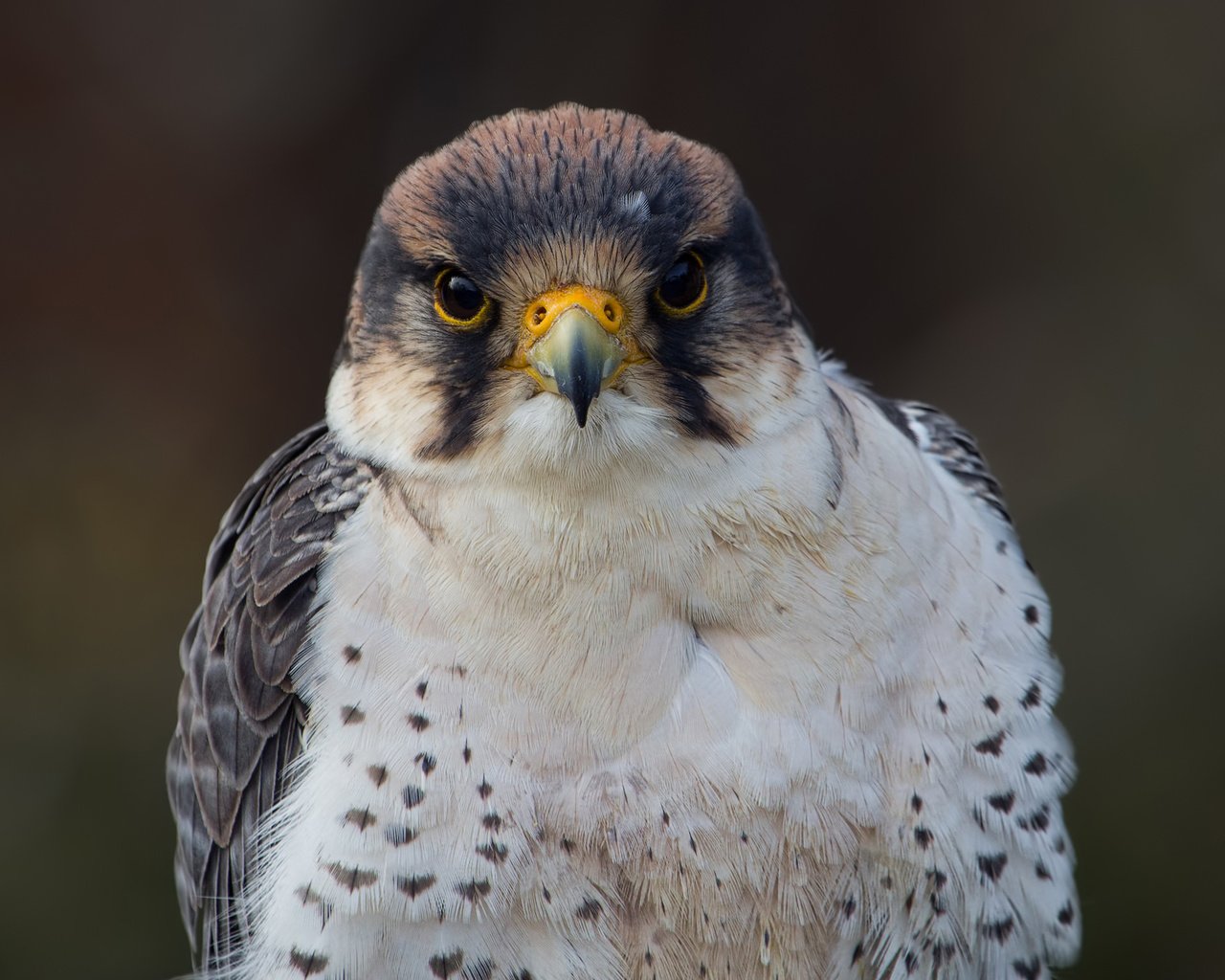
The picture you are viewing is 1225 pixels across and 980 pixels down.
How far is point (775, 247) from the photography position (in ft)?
19.8

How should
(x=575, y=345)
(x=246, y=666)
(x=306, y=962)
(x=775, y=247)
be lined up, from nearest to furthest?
(x=575, y=345)
(x=306, y=962)
(x=246, y=666)
(x=775, y=247)

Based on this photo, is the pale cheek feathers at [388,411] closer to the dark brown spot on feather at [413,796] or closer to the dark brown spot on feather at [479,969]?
the dark brown spot on feather at [413,796]

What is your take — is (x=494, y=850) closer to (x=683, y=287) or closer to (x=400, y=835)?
(x=400, y=835)

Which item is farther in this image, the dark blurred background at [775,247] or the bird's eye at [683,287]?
the dark blurred background at [775,247]

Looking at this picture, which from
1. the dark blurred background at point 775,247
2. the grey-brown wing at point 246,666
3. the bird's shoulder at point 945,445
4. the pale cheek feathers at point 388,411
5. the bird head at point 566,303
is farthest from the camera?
the dark blurred background at point 775,247

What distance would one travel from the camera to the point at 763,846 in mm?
2414

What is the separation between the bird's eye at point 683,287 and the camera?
7.81 feet

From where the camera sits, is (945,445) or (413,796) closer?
(413,796)

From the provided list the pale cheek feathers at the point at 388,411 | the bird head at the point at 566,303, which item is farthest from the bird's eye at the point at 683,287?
the pale cheek feathers at the point at 388,411

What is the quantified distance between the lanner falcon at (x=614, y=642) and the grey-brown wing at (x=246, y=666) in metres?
0.04

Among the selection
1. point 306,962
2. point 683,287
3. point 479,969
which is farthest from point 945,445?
point 306,962

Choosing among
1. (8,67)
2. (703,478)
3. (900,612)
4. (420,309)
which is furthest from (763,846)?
(8,67)

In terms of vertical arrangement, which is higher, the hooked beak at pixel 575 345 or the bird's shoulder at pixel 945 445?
the hooked beak at pixel 575 345

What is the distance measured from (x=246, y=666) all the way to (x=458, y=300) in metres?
0.86
